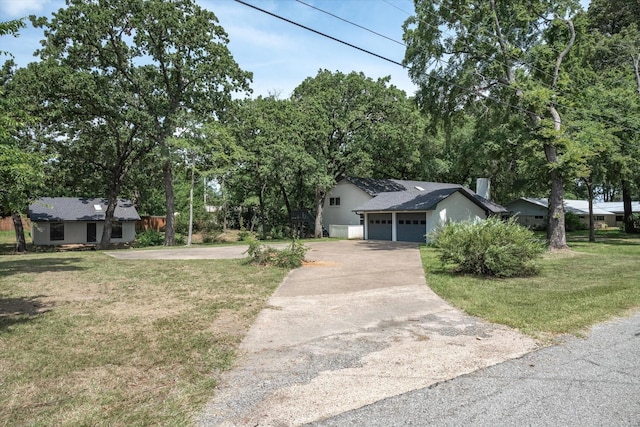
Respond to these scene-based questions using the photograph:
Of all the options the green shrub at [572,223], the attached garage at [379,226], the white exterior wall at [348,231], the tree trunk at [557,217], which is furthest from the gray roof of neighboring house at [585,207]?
the tree trunk at [557,217]

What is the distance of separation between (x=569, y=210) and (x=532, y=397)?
53.0 m

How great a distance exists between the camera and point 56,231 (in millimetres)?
31359

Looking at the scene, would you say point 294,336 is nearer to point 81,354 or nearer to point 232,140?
point 81,354

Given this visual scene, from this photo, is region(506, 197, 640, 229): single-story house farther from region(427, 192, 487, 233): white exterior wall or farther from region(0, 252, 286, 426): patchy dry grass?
region(0, 252, 286, 426): patchy dry grass

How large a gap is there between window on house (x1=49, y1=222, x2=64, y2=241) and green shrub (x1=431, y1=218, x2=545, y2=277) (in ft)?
104

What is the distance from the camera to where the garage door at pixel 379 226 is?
2795 cm

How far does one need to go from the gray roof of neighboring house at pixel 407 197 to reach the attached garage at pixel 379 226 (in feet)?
2.66

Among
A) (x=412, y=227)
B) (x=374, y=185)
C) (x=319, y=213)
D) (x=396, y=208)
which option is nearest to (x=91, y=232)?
(x=319, y=213)

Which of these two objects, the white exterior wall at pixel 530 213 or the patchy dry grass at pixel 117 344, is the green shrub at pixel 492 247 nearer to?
the patchy dry grass at pixel 117 344

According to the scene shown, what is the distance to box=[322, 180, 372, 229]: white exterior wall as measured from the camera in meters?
32.9

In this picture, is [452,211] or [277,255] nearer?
[277,255]

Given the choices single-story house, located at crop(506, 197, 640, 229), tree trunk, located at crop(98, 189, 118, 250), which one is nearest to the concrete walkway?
tree trunk, located at crop(98, 189, 118, 250)

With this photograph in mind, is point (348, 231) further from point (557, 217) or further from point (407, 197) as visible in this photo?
point (557, 217)

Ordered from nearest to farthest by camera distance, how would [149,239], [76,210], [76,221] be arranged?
[149,239], [76,221], [76,210]
